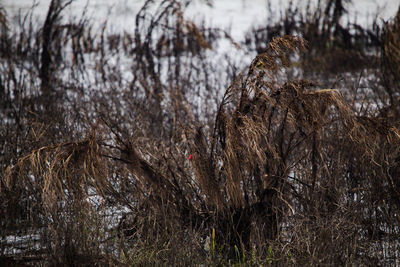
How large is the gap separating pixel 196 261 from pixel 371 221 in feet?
3.55

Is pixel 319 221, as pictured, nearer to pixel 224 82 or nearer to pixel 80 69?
pixel 224 82

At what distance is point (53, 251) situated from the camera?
8.22 ft

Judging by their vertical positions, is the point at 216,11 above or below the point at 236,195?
above

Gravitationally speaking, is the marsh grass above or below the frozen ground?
below

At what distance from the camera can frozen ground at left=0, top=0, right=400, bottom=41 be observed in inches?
400

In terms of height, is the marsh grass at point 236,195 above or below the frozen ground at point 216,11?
below

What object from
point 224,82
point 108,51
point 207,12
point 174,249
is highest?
point 207,12

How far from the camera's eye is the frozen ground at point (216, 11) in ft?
33.3

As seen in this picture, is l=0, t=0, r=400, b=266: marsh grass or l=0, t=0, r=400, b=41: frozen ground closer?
l=0, t=0, r=400, b=266: marsh grass

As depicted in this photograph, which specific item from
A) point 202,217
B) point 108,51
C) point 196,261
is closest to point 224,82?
point 108,51

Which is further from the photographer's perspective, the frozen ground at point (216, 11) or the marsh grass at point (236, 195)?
the frozen ground at point (216, 11)

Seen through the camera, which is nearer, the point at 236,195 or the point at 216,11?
the point at 236,195

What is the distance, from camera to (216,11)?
1138cm

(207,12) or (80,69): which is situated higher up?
(207,12)
